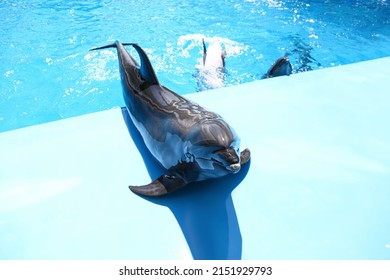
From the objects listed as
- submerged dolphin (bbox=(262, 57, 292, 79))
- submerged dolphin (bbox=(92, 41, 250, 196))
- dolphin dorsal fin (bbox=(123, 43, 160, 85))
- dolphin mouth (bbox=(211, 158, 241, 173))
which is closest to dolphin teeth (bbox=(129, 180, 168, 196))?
submerged dolphin (bbox=(92, 41, 250, 196))

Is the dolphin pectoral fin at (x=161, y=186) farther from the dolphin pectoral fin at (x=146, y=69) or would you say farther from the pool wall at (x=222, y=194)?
the dolphin pectoral fin at (x=146, y=69)

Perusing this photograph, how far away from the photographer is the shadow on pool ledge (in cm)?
212

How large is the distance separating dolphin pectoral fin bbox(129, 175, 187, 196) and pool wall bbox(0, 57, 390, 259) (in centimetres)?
9

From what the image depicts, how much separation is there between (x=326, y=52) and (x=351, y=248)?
7172 mm

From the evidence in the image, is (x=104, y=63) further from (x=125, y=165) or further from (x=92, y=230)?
(x=92, y=230)

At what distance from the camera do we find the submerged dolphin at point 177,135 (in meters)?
2.08

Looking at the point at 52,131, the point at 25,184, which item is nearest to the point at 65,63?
the point at 52,131

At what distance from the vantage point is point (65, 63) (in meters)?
7.27

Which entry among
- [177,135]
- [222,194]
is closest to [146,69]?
[177,135]

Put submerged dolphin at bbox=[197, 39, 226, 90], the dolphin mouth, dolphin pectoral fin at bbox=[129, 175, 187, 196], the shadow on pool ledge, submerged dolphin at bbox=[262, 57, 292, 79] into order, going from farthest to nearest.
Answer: submerged dolphin at bbox=[197, 39, 226, 90]
submerged dolphin at bbox=[262, 57, 292, 79]
dolphin pectoral fin at bbox=[129, 175, 187, 196]
the shadow on pool ledge
the dolphin mouth

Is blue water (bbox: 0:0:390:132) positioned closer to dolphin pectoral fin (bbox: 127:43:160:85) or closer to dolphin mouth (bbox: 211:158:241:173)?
dolphin pectoral fin (bbox: 127:43:160:85)

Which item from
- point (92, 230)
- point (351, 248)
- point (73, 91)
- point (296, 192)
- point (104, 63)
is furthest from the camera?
point (104, 63)

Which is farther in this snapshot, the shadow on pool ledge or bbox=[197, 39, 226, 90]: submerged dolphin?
bbox=[197, 39, 226, 90]: submerged dolphin

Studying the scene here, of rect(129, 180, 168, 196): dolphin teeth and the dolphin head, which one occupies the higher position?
the dolphin head
